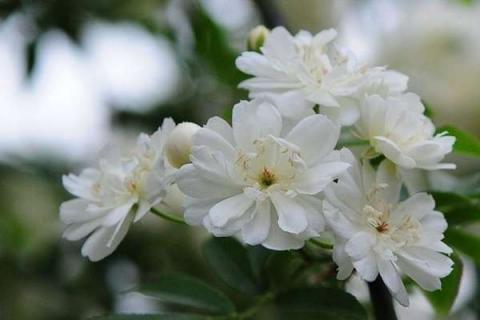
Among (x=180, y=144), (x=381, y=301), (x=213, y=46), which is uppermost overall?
(x=213, y=46)

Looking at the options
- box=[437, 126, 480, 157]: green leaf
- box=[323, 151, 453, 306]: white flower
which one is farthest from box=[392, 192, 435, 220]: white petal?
box=[437, 126, 480, 157]: green leaf

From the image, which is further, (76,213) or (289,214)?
(76,213)

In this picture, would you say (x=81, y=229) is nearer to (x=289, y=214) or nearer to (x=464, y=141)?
(x=289, y=214)

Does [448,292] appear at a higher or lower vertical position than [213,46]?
lower

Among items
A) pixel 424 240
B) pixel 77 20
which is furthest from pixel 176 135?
pixel 77 20

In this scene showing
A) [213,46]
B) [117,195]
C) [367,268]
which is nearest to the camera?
[367,268]

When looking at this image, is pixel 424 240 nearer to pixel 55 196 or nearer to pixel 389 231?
pixel 389 231

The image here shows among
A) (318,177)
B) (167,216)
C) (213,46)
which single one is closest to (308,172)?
(318,177)

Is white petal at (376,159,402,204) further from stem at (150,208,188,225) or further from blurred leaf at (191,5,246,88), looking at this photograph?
blurred leaf at (191,5,246,88)
